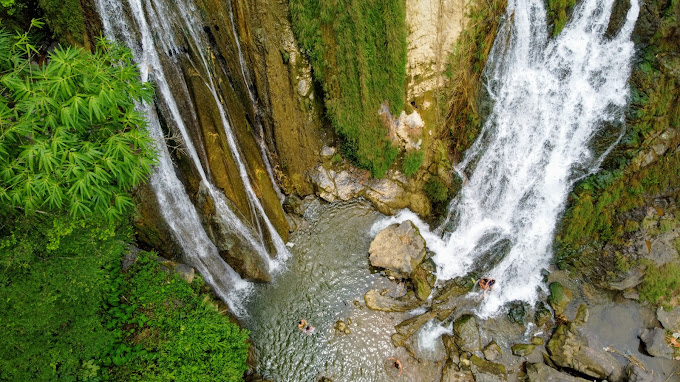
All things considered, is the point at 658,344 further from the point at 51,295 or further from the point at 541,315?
the point at 51,295

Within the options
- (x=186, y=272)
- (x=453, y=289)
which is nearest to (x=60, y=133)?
(x=186, y=272)

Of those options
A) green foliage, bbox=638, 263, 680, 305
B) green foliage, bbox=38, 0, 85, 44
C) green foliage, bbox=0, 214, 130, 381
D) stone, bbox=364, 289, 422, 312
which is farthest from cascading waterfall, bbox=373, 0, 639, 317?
green foliage, bbox=38, 0, 85, 44

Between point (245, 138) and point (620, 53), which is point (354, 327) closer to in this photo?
point (245, 138)

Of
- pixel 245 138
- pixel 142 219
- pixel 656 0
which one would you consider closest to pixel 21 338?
pixel 142 219

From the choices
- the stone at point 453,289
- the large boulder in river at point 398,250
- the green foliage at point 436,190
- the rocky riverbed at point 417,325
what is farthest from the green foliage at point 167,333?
the green foliage at point 436,190

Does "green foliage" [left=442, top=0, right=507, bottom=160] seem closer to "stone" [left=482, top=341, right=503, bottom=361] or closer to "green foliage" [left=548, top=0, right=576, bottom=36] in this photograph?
"green foliage" [left=548, top=0, right=576, bottom=36]

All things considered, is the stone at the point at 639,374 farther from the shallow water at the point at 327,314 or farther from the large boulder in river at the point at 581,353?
the shallow water at the point at 327,314
